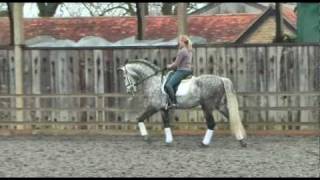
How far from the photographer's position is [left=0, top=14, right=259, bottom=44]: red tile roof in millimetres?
30391

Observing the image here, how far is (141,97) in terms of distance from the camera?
14.7 metres

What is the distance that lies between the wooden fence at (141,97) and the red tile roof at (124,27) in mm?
14478

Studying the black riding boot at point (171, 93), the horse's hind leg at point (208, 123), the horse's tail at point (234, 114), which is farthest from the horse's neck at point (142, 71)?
the horse's tail at point (234, 114)

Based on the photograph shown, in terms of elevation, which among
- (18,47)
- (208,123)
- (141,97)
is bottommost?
(208,123)

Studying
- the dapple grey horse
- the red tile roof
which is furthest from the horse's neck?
the red tile roof

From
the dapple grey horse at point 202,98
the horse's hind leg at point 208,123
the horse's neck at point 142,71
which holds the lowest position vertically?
the horse's hind leg at point 208,123

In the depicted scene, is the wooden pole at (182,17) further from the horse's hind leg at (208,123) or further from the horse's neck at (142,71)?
the horse's hind leg at (208,123)

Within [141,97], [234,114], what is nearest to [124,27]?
[141,97]

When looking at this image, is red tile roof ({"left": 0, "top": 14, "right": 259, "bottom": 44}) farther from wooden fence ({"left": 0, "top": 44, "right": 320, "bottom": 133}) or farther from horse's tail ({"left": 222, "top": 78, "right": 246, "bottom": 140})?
horse's tail ({"left": 222, "top": 78, "right": 246, "bottom": 140})

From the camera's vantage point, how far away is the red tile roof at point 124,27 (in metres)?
A: 30.4

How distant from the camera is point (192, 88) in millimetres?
12523

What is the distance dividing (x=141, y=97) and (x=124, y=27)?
1721 cm

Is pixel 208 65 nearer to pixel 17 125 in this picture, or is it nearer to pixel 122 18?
pixel 17 125

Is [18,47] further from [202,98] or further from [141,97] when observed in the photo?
[202,98]
